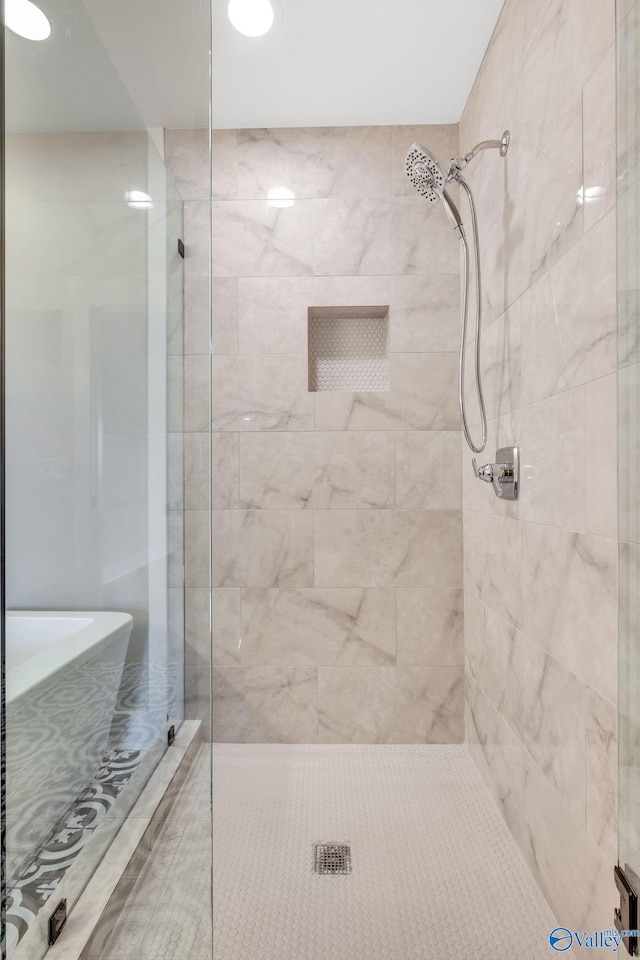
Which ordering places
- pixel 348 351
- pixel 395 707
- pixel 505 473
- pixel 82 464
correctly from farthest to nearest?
pixel 348 351
pixel 395 707
pixel 505 473
pixel 82 464

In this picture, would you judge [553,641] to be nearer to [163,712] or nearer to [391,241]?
[163,712]

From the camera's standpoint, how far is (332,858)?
1.43m

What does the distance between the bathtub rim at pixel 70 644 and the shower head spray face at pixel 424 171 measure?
4.77 ft

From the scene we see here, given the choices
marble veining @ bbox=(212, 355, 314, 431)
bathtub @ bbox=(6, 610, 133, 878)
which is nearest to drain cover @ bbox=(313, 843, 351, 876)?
bathtub @ bbox=(6, 610, 133, 878)

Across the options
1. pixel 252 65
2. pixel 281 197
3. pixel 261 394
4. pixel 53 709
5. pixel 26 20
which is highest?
pixel 252 65

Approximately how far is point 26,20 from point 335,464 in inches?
62.6

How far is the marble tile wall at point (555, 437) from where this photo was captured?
99cm

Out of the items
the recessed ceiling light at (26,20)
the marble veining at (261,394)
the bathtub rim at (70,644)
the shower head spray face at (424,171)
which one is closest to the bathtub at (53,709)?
the bathtub rim at (70,644)

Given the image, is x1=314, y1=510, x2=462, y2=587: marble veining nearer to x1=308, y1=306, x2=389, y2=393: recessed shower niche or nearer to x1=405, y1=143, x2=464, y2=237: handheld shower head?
x1=308, y1=306, x2=389, y2=393: recessed shower niche

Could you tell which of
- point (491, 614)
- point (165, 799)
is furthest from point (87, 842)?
point (491, 614)

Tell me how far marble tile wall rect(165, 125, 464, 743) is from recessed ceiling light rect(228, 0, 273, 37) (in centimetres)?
48

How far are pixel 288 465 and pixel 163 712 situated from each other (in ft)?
3.56

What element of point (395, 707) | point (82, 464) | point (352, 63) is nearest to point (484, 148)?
point (352, 63)

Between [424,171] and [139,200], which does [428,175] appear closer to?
[424,171]
